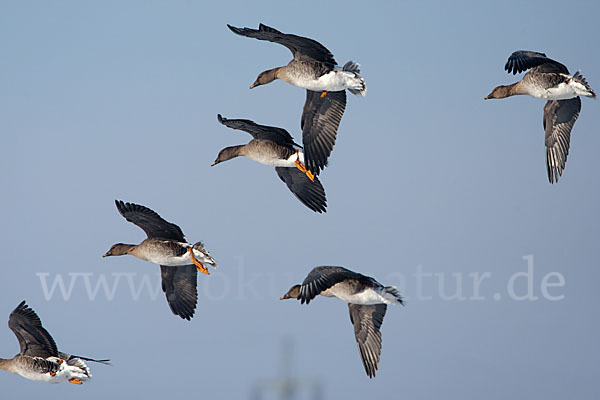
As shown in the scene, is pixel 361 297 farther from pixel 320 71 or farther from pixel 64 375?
pixel 64 375

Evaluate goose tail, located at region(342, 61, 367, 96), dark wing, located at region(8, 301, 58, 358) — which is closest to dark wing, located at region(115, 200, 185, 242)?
dark wing, located at region(8, 301, 58, 358)

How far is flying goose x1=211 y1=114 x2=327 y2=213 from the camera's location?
2247 centimetres

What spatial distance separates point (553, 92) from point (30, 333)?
10613 millimetres

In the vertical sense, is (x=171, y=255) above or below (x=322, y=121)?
below

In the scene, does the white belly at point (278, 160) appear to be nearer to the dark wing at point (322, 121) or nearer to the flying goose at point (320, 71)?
the dark wing at point (322, 121)

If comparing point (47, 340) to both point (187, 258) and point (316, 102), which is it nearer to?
point (187, 258)

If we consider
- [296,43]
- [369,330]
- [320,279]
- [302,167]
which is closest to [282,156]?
[302,167]

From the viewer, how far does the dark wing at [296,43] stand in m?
19.5

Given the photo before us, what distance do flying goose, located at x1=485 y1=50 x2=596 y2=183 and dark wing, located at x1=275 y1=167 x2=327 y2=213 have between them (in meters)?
4.08

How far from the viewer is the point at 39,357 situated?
838 inches

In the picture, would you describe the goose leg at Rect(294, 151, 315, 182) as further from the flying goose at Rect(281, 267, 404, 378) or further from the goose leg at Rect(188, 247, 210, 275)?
the goose leg at Rect(188, 247, 210, 275)

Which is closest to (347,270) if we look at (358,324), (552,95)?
(358,324)

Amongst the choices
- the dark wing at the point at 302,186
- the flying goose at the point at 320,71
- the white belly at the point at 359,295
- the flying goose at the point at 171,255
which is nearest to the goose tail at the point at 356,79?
the flying goose at the point at 320,71

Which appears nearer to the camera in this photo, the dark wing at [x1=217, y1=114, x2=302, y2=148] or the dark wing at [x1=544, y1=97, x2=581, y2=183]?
the dark wing at [x1=217, y1=114, x2=302, y2=148]
